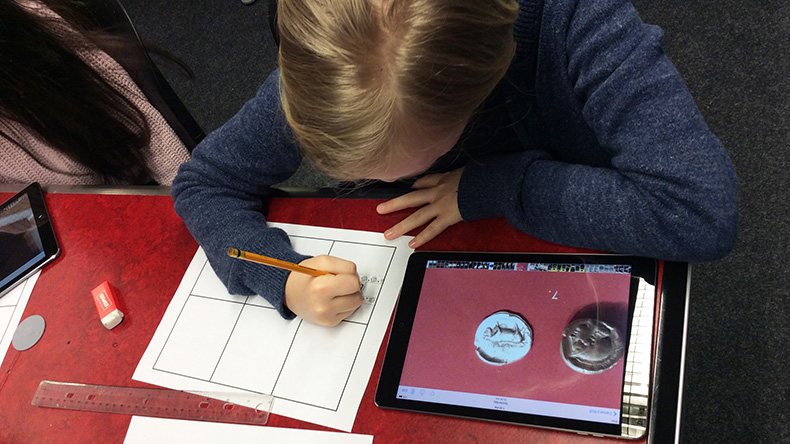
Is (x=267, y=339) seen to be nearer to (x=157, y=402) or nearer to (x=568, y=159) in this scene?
(x=157, y=402)

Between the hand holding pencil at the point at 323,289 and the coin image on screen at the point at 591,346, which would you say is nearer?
the coin image on screen at the point at 591,346

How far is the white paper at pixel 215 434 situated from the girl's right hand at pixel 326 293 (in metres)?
0.14

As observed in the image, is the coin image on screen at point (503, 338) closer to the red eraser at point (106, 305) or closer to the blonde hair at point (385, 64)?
the blonde hair at point (385, 64)

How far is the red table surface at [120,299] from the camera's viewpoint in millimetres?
648

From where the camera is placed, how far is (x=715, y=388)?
1.09 m

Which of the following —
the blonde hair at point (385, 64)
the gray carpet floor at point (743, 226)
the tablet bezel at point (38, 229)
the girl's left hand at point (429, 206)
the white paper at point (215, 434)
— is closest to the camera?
the blonde hair at point (385, 64)

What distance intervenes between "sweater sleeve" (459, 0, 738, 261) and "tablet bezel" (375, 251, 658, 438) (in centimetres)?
2

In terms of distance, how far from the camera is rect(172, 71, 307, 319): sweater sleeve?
0.78 metres

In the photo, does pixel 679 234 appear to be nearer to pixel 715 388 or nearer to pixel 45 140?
pixel 715 388

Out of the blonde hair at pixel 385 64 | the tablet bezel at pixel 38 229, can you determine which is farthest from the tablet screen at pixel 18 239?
the blonde hair at pixel 385 64

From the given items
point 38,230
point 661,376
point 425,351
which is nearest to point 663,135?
point 661,376

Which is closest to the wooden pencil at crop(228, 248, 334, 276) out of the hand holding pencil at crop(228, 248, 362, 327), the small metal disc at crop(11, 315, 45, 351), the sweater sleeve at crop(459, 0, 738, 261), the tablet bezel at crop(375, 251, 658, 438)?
the hand holding pencil at crop(228, 248, 362, 327)

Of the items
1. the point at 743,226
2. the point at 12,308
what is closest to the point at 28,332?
the point at 12,308

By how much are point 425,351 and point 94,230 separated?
621 mm
